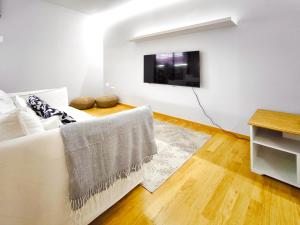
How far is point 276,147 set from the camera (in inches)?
62.5

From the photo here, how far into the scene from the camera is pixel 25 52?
3723 millimetres

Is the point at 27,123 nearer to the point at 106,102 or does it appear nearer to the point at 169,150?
the point at 169,150

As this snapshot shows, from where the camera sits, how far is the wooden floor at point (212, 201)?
4.05 feet

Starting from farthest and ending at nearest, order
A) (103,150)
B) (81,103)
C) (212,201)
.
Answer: (81,103) < (212,201) < (103,150)

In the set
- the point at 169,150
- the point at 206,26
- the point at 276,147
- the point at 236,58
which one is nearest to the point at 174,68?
the point at 206,26

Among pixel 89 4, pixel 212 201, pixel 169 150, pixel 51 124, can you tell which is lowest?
pixel 212 201

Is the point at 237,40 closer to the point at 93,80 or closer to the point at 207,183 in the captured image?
the point at 207,183

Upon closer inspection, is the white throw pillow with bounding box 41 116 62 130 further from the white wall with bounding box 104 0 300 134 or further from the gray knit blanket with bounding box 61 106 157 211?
the white wall with bounding box 104 0 300 134

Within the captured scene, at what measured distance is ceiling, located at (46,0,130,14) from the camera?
3750mm

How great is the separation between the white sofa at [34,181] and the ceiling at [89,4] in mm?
3903

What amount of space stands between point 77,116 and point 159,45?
2265 millimetres

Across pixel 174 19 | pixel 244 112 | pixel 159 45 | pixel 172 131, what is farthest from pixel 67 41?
pixel 244 112

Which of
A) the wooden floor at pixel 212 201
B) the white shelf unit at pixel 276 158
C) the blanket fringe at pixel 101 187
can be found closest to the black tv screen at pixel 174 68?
the white shelf unit at pixel 276 158

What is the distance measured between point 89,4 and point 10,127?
406 cm
